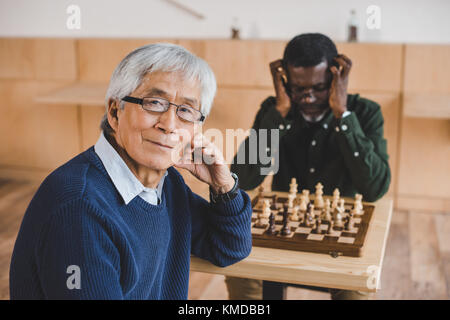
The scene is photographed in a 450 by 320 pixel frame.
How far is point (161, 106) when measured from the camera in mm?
1399

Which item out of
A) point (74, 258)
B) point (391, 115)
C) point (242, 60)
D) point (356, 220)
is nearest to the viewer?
point (74, 258)

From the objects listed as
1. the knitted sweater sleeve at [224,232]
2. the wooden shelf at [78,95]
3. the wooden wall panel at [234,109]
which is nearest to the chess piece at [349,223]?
the knitted sweater sleeve at [224,232]

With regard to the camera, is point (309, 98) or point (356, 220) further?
point (309, 98)

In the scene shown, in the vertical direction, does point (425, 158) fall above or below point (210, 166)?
below

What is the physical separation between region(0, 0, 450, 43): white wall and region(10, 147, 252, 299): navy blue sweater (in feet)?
11.2

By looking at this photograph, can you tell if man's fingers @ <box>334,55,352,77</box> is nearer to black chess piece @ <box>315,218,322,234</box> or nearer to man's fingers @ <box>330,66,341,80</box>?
man's fingers @ <box>330,66,341,80</box>

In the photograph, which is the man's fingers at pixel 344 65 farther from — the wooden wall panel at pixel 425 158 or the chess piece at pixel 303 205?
the wooden wall panel at pixel 425 158

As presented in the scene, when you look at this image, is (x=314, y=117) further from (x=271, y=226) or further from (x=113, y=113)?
(x=113, y=113)

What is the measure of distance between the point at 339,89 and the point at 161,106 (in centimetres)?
112

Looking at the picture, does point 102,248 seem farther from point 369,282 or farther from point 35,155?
point 35,155

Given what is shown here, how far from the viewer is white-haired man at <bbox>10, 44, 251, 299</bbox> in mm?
1182

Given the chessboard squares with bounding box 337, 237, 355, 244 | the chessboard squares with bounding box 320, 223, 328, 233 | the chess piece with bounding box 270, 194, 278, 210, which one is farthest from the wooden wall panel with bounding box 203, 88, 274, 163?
the chessboard squares with bounding box 337, 237, 355, 244

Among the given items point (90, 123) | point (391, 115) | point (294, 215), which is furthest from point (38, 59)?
point (294, 215)
